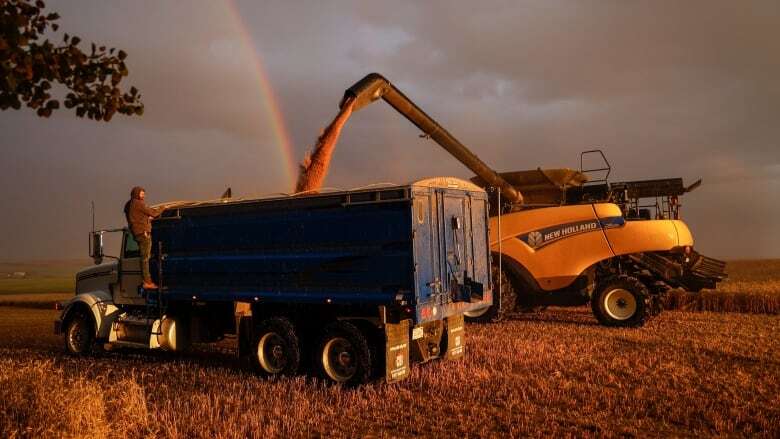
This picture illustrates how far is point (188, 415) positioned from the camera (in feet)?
24.8

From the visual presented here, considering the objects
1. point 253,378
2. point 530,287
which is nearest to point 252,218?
point 253,378

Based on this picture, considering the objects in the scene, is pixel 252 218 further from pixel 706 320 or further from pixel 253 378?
pixel 706 320

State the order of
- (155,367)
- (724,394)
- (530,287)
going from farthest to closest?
(530,287) → (155,367) → (724,394)

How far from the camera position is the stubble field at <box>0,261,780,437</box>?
6797mm

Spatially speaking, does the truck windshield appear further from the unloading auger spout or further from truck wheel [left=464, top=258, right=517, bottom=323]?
truck wheel [left=464, top=258, right=517, bottom=323]

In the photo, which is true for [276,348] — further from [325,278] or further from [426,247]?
[426,247]

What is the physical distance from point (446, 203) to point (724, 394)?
446 centimetres

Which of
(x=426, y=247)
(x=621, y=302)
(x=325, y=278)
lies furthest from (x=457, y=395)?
(x=621, y=302)

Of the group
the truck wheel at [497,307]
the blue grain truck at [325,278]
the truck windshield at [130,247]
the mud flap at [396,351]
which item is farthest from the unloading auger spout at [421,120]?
the mud flap at [396,351]

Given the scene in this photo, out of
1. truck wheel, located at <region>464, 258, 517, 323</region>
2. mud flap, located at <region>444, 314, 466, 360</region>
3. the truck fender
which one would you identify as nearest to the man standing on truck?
the truck fender

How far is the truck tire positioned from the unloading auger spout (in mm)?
3227

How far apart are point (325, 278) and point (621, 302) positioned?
871 cm

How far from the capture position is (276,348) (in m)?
10.2

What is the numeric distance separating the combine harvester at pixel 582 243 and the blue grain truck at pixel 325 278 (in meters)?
4.99
